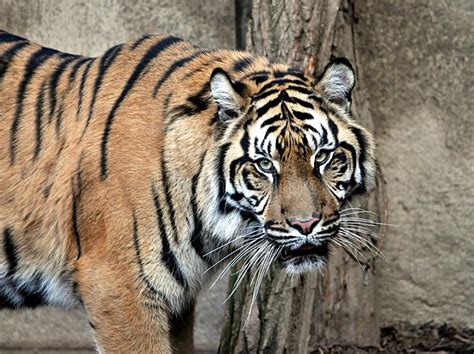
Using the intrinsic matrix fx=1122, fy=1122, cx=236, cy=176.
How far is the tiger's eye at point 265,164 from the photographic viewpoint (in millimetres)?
3879

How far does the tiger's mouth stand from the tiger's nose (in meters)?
0.13

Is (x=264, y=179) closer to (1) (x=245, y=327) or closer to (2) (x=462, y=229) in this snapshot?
(1) (x=245, y=327)

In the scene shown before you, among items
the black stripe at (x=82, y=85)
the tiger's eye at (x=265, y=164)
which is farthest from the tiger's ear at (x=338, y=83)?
the black stripe at (x=82, y=85)

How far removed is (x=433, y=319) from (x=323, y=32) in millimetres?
1656

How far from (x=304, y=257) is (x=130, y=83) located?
952 millimetres

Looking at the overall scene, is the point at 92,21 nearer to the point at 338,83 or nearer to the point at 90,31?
the point at 90,31

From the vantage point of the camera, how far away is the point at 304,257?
399cm

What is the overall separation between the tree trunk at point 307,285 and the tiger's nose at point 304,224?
1213 millimetres

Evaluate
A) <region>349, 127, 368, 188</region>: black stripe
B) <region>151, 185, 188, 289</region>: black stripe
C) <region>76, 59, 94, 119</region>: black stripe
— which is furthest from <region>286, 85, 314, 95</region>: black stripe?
<region>76, 59, 94, 119</region>: black stripe

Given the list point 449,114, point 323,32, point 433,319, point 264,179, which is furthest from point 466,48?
point 264,179

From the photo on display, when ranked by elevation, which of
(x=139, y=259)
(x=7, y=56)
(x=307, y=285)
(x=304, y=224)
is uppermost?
(x=7, y=56)

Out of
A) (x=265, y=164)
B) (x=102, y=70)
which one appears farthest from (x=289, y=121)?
(x=102, y=70)

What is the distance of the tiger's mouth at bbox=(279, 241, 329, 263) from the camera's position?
393 cm

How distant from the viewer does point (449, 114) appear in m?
5.75
